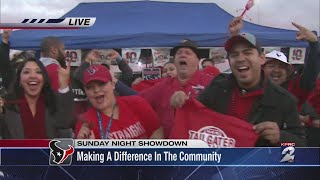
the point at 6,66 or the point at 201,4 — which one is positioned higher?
the point at 201,4

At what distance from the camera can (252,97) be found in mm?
2398

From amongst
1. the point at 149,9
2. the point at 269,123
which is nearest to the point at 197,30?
the point at 149,9

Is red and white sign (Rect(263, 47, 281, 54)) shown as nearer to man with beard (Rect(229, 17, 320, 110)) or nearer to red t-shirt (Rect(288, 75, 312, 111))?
man with beard (Rect(229, 17, 320, 110))

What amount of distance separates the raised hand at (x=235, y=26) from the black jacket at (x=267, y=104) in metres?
0.26

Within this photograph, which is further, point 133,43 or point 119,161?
point 119,161

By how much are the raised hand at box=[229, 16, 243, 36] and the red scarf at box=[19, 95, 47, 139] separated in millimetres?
1240

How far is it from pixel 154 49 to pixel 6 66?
2.95ft

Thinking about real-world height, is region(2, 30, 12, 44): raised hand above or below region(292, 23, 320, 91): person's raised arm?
above

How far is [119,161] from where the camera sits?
249 centimetres

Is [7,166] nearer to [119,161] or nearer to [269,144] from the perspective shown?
[119,161]

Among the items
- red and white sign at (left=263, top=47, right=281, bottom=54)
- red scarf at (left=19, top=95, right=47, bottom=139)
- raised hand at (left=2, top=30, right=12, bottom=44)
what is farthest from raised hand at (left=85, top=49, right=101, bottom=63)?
red and white sign at (left=263, top=47, right=281, bottom=54)

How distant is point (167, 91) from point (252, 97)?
1.74 feet

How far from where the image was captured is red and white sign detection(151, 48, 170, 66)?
2297 millimetres

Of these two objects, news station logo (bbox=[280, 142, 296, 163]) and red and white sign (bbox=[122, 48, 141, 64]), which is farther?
news station logo (bbox=[280, 142, 296, 163])
